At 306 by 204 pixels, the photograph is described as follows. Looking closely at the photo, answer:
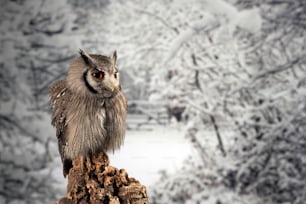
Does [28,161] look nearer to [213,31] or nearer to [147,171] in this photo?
[147,171]

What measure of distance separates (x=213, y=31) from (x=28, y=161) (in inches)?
50.2

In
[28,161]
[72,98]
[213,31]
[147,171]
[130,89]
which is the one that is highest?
[213,31]

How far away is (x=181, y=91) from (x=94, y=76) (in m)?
1.30

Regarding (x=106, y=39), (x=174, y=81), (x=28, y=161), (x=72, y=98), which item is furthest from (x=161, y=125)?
(x=72, y=98)

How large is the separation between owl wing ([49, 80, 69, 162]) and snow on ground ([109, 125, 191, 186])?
939 mm

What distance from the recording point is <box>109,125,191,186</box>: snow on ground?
2979 millimetres

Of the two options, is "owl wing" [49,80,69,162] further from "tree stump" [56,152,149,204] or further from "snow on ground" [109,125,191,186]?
"snow on ground" [109,125,191,186]

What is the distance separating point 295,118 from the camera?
10.4ft

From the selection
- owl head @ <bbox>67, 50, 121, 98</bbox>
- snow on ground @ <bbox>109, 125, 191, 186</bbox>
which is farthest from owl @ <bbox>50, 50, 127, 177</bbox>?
snow on ground @ <bbox>109, 125, 191, 186</bbox>

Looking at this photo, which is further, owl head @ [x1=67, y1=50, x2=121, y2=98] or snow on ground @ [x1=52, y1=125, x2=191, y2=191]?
snow on ground @ [x1=52, y1=125, x2=191, y2=191]

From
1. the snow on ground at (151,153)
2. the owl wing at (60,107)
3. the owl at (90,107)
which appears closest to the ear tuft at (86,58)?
the owl at (90,107)

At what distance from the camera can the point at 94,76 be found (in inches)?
72.9

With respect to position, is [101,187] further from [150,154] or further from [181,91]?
[181,91]

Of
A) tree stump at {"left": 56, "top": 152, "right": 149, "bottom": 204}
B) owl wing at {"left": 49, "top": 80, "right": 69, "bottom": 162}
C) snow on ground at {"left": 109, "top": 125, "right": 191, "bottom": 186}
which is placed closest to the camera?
tree stump at {"left": 56, "top": 152, "right": 149, "bottom": 204}
